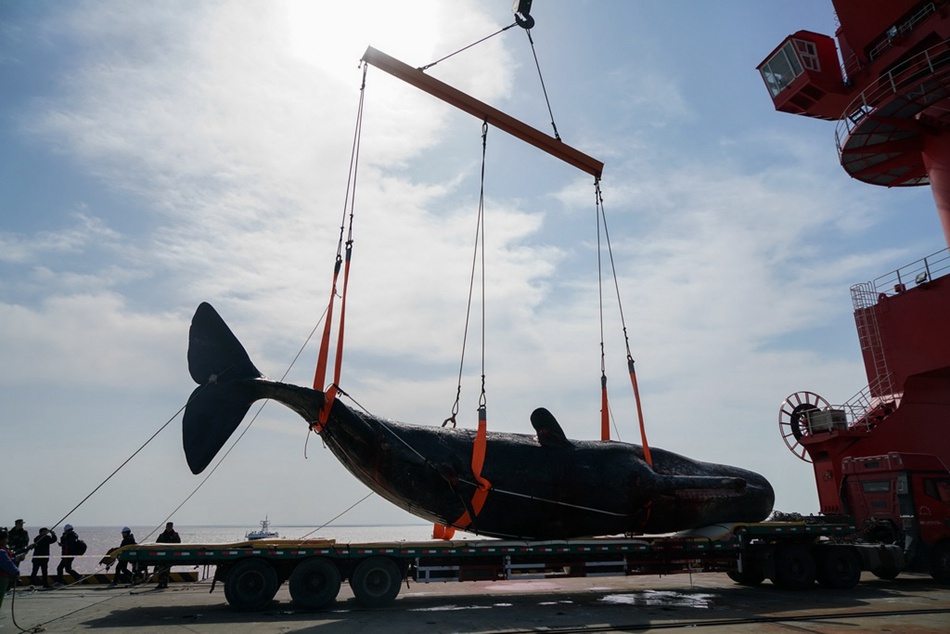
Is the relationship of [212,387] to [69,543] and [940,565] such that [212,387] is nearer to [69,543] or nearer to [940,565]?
[69,543]

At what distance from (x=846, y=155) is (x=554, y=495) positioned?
18913 millimetres

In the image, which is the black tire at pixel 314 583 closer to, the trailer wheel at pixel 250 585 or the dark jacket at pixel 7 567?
the trailer wheel at pixel 250 585

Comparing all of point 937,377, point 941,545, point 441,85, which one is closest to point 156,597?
point 441,85

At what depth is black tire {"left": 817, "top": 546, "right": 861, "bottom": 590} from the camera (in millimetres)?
14688

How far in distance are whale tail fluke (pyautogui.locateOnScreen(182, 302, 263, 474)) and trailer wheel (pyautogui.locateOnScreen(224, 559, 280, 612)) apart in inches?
82.2

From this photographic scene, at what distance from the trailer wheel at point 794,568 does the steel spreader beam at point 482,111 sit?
12298mm

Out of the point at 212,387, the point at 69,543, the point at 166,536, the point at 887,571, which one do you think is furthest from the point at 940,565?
the point at 69,543

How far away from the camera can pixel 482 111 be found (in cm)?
1875

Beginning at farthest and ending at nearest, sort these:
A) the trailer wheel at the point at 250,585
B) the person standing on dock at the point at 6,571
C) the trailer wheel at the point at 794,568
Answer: the trailer wheel at the point at 794,568, the trailer wheel at the point at 250,585, the person standing on dock at the point at 6,571

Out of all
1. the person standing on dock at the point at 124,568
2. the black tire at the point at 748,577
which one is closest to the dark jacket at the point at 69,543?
the person standing on dock at the point at 124,568

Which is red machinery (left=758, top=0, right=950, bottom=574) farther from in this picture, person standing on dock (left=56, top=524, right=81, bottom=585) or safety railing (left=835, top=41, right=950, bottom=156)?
person standing on dock (left=56, top=524, right=81, bottom=585)

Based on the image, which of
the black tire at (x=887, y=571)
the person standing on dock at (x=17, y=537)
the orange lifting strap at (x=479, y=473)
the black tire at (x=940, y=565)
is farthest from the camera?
the person standing on dock at (x=17, y=537)

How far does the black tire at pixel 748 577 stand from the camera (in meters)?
14.8

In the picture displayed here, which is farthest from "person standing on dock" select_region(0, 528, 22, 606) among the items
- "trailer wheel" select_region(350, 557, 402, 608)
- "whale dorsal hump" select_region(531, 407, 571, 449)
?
"whale dorsal hump" select_region(531, 407, 571, 449)
